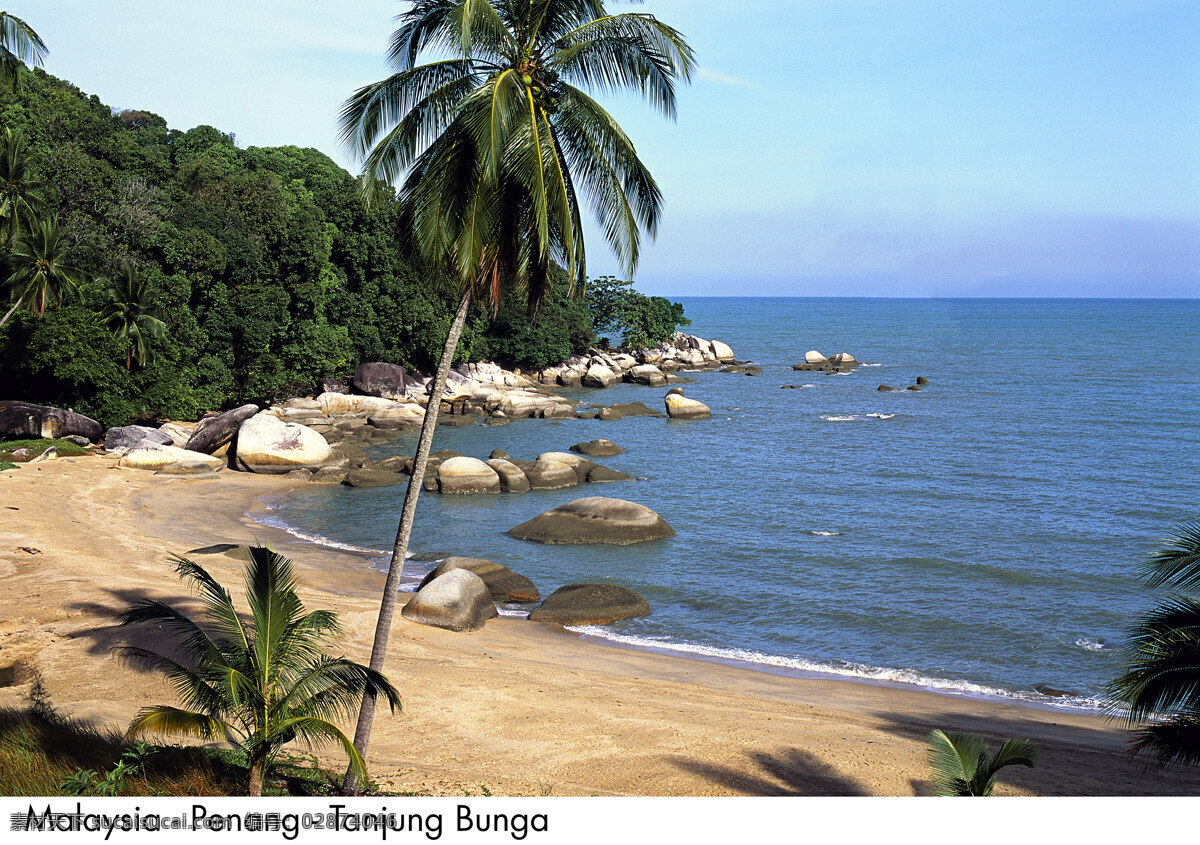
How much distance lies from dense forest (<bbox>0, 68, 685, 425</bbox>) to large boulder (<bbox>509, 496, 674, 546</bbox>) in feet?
25.8

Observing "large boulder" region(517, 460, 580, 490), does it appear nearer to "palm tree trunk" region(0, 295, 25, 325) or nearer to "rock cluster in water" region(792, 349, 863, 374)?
"palm tree trunk" region(0, 295, 25, 325)

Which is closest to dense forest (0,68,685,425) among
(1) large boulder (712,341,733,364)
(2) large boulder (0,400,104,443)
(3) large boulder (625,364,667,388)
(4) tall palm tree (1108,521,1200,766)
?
(2) large boulder (0,400,104,443)

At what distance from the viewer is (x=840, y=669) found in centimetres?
2116

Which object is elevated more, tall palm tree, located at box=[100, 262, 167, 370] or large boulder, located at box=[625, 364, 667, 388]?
tall palm tree, located at box=[100, 262, 167, 370]

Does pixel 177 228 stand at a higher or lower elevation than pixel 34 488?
higher

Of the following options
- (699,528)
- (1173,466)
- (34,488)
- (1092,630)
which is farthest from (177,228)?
(1173,466)

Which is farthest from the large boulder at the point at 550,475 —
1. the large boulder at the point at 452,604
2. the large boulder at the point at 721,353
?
the large boulder at the point at 721,353

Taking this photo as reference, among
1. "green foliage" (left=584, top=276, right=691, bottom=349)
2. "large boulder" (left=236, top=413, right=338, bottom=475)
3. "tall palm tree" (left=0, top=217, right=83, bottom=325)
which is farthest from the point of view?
"green foliage" (left=584, top=276, right=691, bottom=349)

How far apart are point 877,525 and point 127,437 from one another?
32.2m

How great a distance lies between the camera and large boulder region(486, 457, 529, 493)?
38844 mm

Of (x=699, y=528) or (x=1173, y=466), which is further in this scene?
(x=1173, y=466)

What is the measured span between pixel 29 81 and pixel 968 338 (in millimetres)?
138171

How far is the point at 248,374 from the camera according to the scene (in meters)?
52.1
